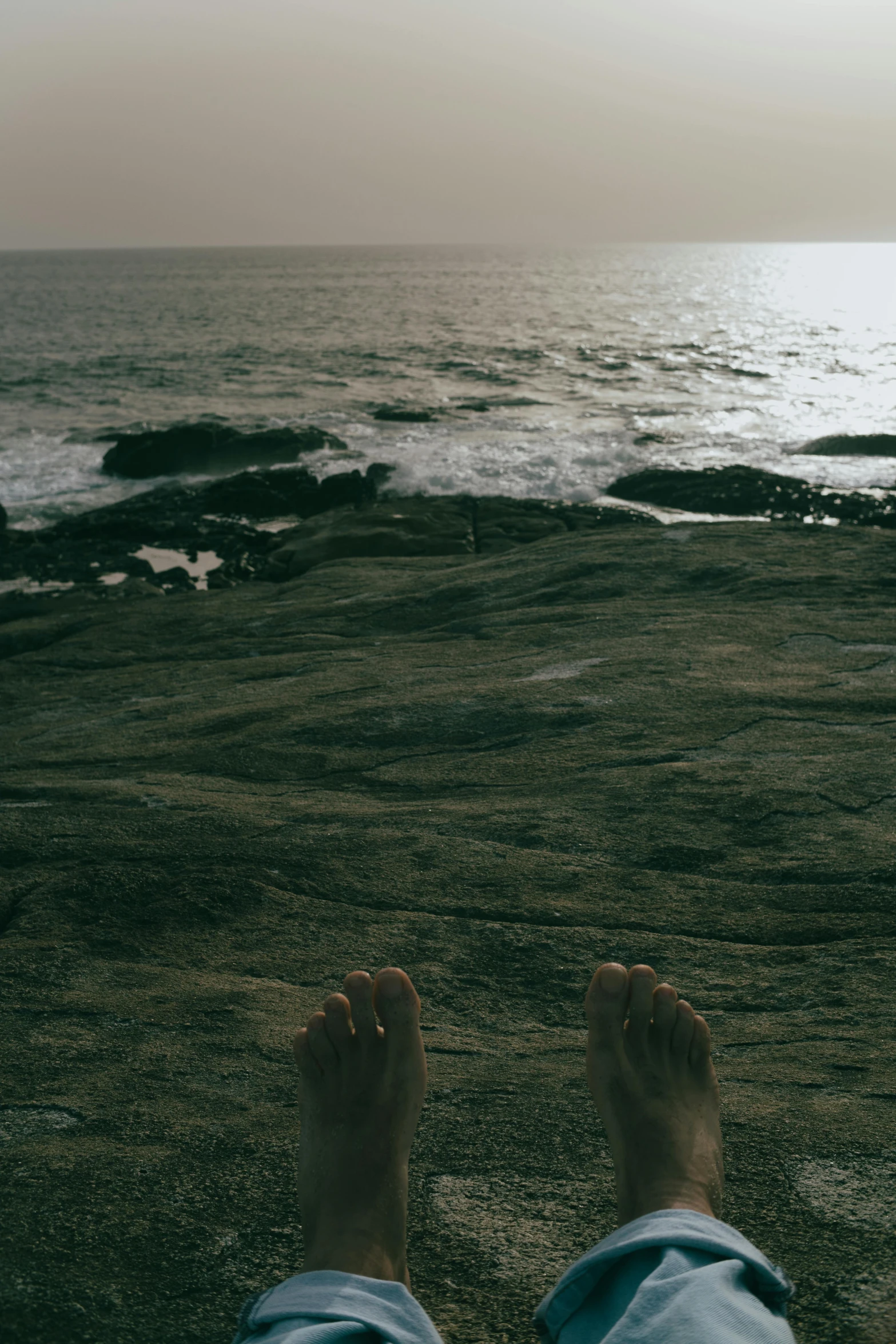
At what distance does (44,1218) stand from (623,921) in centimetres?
150

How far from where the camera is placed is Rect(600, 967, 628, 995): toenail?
2.09 meters

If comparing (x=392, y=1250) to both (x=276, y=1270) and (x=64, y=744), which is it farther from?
(x=64, y=744)

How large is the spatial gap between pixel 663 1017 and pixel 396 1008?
0.56 m

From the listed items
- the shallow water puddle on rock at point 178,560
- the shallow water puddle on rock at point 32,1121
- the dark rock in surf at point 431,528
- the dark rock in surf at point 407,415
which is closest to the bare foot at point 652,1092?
the shallow water puddle on rock at point 32,1121

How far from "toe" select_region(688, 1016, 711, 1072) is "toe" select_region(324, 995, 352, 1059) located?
0.70 m

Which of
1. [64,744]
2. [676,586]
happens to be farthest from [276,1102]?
[676,586]

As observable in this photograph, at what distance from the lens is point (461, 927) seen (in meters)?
2.53

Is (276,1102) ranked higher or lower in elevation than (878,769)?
lower

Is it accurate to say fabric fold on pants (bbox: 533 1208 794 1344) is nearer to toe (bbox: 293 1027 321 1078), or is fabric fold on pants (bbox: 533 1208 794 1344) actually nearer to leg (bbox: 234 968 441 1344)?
leg (bbox: 234 968 441 1344)

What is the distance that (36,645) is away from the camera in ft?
20.5

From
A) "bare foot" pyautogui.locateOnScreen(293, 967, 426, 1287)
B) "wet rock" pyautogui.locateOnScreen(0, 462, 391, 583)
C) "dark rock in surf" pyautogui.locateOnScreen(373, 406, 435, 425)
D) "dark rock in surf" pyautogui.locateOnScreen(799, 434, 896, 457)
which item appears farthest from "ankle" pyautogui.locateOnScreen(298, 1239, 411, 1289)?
"dark rock in surf" pyautogui.locateOnScreen(373, 406, 435, 425)

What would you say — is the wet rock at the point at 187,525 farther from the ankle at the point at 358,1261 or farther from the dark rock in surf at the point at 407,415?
the ankle at the point at 358,1261

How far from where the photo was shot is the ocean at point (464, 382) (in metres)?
16.2

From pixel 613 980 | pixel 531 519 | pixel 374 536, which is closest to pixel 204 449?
pixel 531 519
